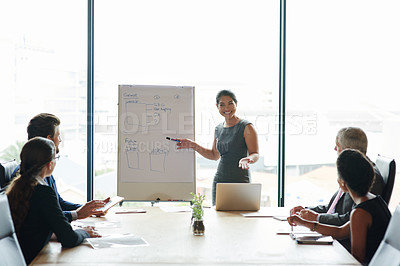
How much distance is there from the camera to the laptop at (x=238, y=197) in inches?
127

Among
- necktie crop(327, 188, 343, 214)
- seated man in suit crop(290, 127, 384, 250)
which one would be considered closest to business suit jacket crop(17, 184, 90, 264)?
Answer: seated man in suit crop(290, 127, 384, 250)

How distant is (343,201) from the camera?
279 centimetres

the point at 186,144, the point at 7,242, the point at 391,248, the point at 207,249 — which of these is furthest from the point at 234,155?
the point at 7,242

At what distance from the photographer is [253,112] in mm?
4930

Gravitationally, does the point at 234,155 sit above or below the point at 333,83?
below

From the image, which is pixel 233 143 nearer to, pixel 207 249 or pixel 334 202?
pixel 334 202

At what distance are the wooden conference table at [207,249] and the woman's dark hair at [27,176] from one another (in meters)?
0.24

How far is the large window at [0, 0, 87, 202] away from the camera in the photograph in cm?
477

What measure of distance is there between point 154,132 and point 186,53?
99 cm

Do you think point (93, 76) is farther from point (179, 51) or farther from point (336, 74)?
point (336, 74)

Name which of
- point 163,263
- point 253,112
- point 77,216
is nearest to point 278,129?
point 253,112

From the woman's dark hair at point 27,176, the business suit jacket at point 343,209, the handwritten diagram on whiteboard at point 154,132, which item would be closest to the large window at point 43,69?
the handwritten diagram on whiteboard at point 154,132

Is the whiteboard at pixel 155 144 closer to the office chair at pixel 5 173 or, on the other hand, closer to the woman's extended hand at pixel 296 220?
the office chair at pixel 5 173

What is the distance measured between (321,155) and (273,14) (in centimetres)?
163
